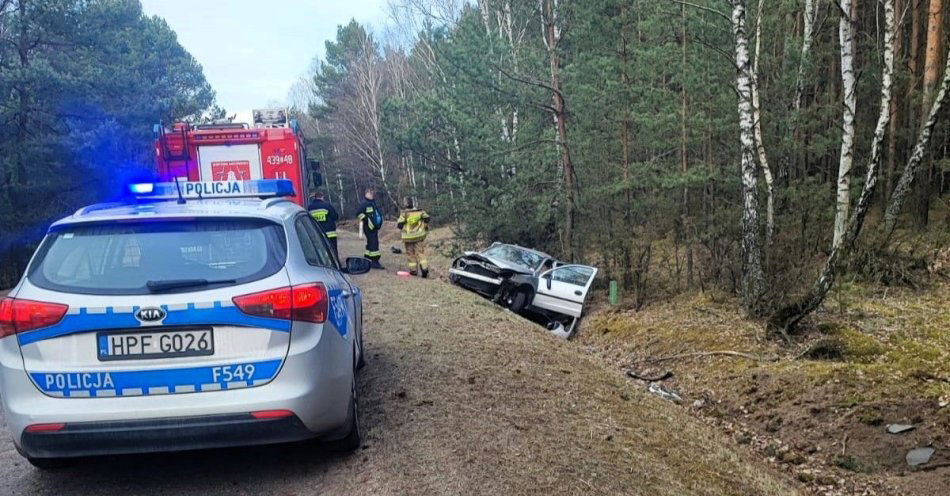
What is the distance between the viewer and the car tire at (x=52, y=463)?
3.78m

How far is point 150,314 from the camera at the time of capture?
3.23 meters

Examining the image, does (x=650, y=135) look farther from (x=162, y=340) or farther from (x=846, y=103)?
(x=162, y=340)

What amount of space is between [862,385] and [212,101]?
37313mm

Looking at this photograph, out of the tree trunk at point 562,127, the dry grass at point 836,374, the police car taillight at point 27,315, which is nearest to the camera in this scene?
the police car taillight at point 27,315

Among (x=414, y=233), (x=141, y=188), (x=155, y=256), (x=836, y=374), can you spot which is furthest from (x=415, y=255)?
(x=155, y=256)

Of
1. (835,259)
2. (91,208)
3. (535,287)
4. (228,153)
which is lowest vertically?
(535,287)

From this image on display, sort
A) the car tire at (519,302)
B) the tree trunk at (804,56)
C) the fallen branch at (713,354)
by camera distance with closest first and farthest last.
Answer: the fallen branch at (713,354)
the car tire at (519,302)
the tree trunk at (804,56)

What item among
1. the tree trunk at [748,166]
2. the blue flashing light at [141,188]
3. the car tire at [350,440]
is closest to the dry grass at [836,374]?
the tree trunk at [748,166]

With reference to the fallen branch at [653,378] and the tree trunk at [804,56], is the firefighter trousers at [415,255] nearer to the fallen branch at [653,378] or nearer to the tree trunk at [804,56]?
the fallen branch at [653,378]

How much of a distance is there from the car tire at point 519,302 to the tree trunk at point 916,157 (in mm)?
7047

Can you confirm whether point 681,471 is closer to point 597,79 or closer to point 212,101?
point 597,79

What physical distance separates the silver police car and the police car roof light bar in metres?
0.82

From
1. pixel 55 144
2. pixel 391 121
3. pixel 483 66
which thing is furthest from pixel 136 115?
pixel 483 66

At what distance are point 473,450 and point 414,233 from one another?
34.9 feet
